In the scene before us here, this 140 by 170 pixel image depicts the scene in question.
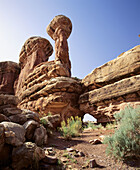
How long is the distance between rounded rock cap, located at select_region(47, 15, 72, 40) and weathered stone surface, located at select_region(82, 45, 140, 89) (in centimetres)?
1325

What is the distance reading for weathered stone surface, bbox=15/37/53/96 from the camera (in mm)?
21750

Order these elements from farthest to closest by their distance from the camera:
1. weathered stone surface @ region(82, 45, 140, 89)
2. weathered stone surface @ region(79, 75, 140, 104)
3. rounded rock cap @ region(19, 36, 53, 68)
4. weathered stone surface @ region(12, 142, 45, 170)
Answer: rounded rock cap @ region(19, 36, 53, 68) < weathered stone surface @ region(82, 45, 140, 89) < weathered stone surface @ region(79, 75, 140, 104) < weathered stone surface @ region(12, 142, 45, 170)

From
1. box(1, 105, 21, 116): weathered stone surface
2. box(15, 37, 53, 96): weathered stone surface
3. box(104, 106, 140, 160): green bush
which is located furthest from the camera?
box(15, 37, 53, 96): weathered stone surface

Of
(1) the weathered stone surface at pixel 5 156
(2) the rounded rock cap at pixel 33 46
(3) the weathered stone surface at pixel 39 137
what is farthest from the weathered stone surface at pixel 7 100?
(2) the rounded rock cap at pixel 33 46

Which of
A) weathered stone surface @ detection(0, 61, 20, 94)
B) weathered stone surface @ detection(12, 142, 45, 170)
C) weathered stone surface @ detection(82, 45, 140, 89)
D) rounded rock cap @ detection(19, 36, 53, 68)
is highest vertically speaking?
rounded rock cap @ detection(19, 36, 53, 68)

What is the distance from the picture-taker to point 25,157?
2.54 meters

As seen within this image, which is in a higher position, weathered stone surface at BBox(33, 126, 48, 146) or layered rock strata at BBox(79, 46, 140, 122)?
layered rock strata at BBox(79, 46, 140, 122)

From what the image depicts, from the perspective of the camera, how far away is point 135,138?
3.23 m

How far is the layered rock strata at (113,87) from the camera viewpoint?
7.36 metres

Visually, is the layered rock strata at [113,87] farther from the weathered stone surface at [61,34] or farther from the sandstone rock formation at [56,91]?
the weathered stone surface at [61,34]

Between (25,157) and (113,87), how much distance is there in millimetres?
7235

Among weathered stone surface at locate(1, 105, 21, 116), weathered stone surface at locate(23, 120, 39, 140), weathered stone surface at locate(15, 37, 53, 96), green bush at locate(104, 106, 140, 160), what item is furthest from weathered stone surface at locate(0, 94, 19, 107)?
weathered stone surface at locate(15, 37, 53, 96)

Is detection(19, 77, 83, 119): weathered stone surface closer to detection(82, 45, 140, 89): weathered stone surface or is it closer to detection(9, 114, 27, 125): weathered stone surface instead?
detection(82, 45, 140, 89): weathered stone surface

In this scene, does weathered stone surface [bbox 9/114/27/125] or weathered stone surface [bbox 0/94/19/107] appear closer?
weathered stone surface [bbox 9/114/27/125]
